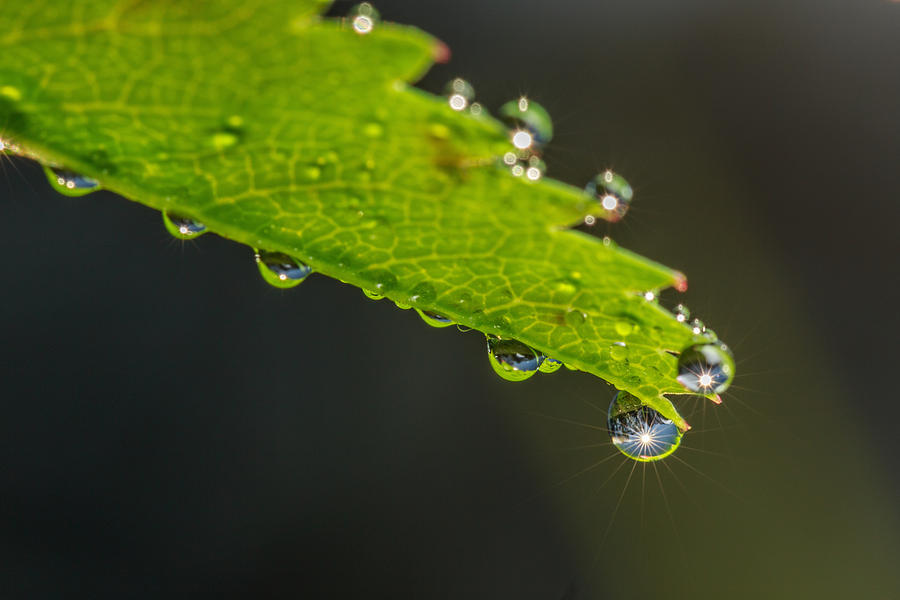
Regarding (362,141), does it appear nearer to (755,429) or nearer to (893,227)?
(755,429)

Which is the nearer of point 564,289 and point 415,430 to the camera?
point 564,289

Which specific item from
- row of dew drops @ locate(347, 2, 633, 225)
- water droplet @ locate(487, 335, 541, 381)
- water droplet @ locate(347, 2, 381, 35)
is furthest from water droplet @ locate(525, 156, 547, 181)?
water droplet @ locate(487, 335, 541, 381)

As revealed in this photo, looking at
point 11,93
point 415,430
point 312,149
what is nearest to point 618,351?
point 312,149

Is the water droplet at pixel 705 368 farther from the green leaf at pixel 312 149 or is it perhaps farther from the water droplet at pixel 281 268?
the water droplet at pixel 281 268

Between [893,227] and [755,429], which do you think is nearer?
[755,429]

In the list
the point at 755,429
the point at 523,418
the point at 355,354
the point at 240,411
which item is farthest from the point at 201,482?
the point at 755,429

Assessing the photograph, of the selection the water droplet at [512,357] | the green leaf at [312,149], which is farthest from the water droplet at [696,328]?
the water droplet at [512,357]

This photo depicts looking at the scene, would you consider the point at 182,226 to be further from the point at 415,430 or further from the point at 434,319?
the point at 415,430
